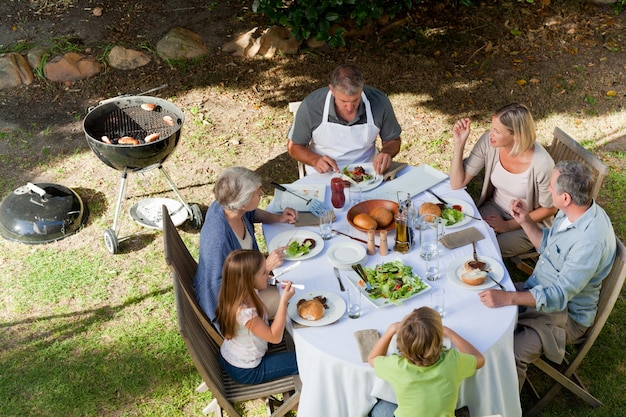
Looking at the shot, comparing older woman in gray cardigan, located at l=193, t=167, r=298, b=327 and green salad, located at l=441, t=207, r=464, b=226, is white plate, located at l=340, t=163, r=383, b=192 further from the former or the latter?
older woman in gray cardigan, located at l=193, t=167, r=298, b=327

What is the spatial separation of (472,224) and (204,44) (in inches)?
215

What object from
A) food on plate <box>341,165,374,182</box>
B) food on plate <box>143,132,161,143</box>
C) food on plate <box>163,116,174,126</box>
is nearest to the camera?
food on plate <box>341,165,374,182</box>

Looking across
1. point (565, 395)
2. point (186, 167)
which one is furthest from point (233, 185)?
point (186, 167)

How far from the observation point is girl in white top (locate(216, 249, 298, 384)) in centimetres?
350

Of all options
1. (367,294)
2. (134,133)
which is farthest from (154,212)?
(367,294)

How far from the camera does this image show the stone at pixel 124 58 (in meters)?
8.34

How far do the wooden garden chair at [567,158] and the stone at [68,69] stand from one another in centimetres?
557

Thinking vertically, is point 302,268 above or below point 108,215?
above

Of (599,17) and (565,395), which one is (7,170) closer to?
(565,395)

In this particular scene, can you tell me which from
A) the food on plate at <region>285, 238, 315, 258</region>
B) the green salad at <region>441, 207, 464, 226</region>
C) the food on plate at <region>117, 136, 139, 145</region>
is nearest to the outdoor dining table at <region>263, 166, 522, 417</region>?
the food on plate at <region>285, 238, 315, 258</region>

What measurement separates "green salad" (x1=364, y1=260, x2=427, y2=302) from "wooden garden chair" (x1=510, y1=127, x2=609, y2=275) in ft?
5.40

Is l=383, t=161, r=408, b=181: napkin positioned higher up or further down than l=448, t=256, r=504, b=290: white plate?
further down

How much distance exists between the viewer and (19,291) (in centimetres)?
542

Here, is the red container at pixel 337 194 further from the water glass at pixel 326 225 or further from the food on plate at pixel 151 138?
the food on plate at pixel 151 138
